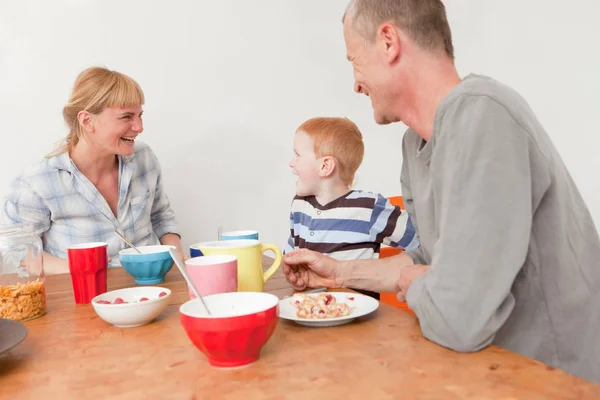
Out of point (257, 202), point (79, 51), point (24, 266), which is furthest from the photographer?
point (257, 202)

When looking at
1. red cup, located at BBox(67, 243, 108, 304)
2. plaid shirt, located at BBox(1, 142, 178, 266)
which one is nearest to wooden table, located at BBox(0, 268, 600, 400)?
red cup, located at BBox(67, 243, 108, 304)

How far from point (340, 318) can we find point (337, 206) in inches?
39.8

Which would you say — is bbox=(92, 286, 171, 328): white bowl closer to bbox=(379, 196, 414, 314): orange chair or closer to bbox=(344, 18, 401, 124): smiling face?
bbox=(344, 18, 401, 124): smiling face

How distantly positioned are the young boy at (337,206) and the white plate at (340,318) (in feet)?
2.51

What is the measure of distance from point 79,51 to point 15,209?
2.58 feet

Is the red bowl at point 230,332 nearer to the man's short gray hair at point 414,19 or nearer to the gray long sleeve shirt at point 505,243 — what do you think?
the gray long sleeve shirt at point 505,243

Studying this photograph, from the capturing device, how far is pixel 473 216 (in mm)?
826

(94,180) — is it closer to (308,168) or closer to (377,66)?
(308,168)

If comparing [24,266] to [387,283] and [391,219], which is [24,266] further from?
[391,219]

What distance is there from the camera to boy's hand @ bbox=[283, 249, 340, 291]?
1.27 m

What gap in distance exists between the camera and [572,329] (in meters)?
1.01

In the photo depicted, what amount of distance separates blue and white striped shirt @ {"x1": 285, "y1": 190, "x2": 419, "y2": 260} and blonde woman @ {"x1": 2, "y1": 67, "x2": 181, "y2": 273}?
0.62 meters

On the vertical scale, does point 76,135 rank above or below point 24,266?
above

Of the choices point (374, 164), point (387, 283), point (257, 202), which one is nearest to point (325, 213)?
point (387, 283)
